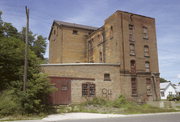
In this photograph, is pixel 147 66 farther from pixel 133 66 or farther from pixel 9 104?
pixel 9 104

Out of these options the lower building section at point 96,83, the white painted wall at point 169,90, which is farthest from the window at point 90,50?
the white painted wall at point 169,90

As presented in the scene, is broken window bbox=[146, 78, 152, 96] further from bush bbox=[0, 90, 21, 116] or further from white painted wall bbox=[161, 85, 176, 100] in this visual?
white painted wall bbox=[161, 85, 176, 100]

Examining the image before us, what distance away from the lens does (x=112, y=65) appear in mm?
25156

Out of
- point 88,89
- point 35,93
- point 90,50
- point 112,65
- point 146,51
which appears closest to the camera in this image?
point 35,93

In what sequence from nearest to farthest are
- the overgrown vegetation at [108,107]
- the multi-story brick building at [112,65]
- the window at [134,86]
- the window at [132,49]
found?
the overgrown vegetation at [108,107] < the multi-story brick building at [112,65] < the window at [134,86] < the window at [132,49]

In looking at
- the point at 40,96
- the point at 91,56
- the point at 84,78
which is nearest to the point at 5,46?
the point at 40,96

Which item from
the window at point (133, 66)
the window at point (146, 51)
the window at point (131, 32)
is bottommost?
the window at point (133, 66)

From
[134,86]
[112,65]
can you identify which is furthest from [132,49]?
[134,86]

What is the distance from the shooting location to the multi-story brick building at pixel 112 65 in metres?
22.3

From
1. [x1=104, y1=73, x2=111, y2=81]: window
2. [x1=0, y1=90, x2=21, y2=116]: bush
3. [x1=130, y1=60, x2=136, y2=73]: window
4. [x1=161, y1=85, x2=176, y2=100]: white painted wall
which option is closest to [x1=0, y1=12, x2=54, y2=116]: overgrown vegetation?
[x1=0, y1=90, x2=21, y2=116]: bush

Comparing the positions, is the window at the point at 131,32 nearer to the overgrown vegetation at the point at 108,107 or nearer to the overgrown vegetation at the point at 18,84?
the overgrown vegetation at the point at 108,107

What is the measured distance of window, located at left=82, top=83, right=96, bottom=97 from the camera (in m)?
23.0

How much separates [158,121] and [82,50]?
2533cm

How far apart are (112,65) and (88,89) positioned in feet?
16.4
